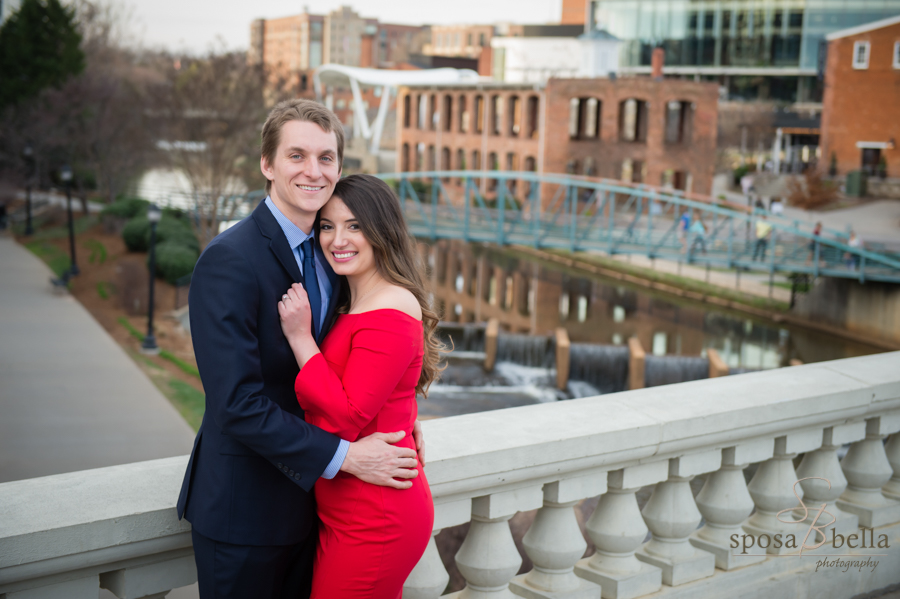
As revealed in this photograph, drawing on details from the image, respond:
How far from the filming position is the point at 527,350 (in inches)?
1159

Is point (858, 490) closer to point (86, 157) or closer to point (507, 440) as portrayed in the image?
point (507, 440)

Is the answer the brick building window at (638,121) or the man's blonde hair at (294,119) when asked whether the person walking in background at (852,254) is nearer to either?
the brick building window at (638,121)

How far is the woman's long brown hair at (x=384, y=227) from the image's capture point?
260 cm

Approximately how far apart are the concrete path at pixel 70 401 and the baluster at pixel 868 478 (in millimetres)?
12126

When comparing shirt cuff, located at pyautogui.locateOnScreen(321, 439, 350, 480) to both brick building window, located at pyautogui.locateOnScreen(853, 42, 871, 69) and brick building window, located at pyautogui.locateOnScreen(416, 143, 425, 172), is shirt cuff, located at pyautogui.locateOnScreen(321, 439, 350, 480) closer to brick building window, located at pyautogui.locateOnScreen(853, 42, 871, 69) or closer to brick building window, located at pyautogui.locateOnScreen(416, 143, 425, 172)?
brick building window, located at pyautogui.locateOnScreen(853, 42, 871, 69)

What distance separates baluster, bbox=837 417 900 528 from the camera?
3.74 m

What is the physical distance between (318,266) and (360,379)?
1.59 ft

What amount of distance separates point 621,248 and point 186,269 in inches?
677

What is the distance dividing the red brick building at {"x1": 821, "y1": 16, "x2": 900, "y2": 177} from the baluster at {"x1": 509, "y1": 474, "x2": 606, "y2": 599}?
5192 centimetres

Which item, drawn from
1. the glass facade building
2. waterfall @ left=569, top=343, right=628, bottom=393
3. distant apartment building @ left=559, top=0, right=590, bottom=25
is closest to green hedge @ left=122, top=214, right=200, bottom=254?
waterfall @ left=569, top=343, right=628, bottom=393

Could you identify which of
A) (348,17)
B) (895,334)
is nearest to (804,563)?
(895,334)

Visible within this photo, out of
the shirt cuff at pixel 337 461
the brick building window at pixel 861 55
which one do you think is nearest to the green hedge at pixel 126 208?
the brick building window at pixel 861 55

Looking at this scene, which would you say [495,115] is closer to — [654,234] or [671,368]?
[654,234]

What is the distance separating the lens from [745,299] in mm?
34375
